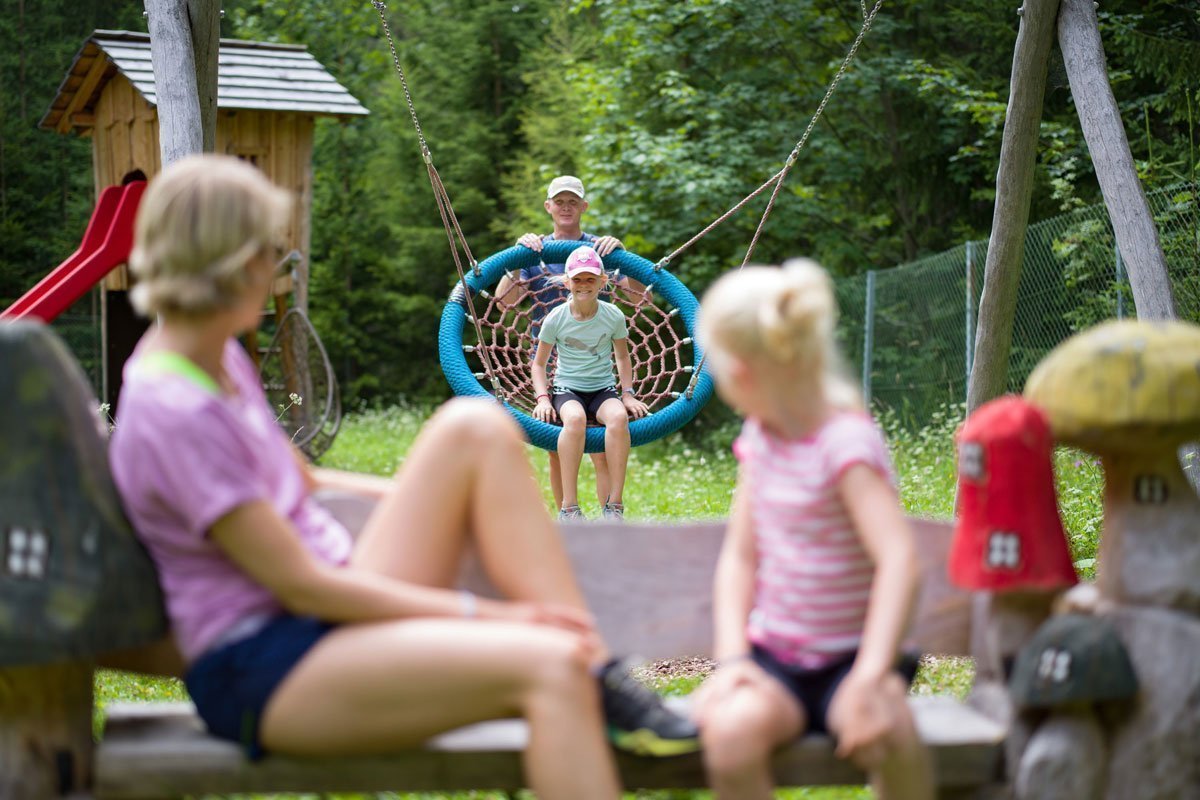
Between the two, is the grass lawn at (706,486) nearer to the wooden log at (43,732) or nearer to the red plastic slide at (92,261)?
the wooden log at (43,732)

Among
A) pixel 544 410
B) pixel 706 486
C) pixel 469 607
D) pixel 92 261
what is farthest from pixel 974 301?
pixel 469 607

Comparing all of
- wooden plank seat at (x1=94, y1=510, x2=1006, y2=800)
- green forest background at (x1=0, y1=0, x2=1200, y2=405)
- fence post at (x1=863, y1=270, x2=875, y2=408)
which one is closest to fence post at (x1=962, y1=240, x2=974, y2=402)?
green forest background at (x1=0, y1=0, x2=1200, y2=405)

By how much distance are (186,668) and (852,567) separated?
100 cm

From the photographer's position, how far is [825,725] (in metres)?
1.96

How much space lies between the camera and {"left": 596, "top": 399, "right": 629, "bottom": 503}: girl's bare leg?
17.9ft

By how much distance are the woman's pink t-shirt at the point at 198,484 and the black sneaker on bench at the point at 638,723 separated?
1.52 feet

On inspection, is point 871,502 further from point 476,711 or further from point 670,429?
point 670,429

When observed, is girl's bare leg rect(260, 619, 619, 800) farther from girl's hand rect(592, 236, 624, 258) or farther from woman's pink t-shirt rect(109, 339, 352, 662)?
girl's hand rect(592, 236, 624, 258)

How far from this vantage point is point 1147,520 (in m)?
2.05

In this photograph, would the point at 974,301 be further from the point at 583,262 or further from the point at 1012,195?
the point at 1012,195

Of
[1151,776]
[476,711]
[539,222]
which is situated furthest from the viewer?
[539,222]

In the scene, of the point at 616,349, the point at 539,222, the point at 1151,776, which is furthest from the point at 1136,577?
the point at 539,222

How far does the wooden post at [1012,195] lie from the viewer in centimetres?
418

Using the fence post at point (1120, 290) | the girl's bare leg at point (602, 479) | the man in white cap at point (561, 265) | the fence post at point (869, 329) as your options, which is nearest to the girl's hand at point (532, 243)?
the man in white cap at point (561, 265)
